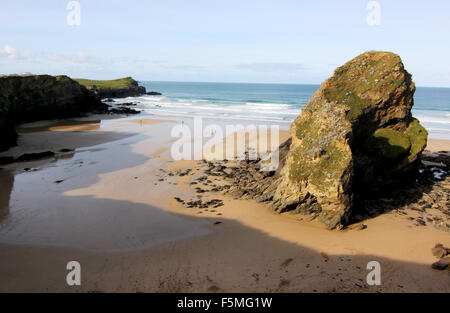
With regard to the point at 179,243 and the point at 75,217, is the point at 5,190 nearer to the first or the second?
the point at 75,217

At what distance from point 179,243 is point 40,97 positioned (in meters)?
31.2

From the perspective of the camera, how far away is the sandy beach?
21.1ft

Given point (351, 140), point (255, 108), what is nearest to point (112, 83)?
point (255, 108)

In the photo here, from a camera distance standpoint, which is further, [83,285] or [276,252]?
[276,252]

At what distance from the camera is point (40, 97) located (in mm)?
31219

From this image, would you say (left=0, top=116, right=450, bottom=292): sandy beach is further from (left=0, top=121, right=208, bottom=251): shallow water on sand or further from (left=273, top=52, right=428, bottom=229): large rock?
(left=273, top=52, right=428, bottom=229): large rock

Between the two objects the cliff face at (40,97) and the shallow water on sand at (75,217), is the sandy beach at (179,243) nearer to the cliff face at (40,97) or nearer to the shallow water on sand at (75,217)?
the shallow water on sand at (75,217)

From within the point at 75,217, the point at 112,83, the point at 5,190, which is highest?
the point at 112,83

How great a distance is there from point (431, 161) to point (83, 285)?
703 inches

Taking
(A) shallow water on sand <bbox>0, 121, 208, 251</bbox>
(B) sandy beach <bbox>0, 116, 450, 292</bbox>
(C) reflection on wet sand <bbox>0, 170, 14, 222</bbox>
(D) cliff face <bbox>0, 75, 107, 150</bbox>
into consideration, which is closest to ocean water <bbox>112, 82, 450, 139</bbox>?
(D) cliff face <bbox>0, 75, 107, 150</bbox>

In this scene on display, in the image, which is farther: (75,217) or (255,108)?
(255,108)
